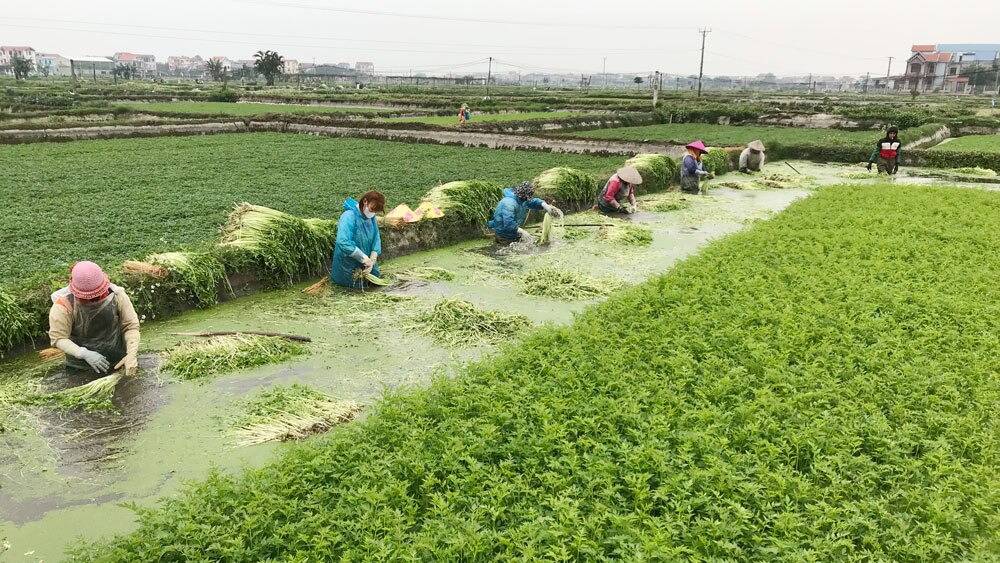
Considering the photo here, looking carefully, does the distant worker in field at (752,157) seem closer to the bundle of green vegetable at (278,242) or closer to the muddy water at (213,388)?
the muddy water at (213,388)

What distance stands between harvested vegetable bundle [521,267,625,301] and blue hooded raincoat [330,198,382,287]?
204 centimetres

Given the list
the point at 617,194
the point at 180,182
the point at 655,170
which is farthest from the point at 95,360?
the point at 655,170

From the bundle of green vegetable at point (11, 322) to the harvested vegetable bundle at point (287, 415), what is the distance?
2.52 metres

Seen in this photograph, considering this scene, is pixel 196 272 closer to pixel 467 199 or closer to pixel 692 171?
pixel 467 199

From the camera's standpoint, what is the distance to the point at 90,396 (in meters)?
5.04

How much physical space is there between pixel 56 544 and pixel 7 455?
1.21 m

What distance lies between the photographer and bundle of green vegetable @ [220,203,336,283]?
777 cm

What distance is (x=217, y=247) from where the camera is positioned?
760 cm

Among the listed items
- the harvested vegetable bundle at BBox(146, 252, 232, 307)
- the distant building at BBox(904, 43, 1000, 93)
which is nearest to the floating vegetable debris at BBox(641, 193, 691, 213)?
the harvested vegetable bundle at BBox(146, 252, 232, 307)

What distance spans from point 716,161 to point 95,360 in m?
17.0

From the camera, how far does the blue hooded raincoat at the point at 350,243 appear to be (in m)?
7.73

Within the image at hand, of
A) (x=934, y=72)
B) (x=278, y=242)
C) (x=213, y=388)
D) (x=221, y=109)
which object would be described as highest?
(x=934, y=72)

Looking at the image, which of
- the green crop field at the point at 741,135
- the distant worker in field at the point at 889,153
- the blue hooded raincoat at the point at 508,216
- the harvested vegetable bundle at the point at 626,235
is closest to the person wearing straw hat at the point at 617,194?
the harvested vegetable bundle at the point at 626,235

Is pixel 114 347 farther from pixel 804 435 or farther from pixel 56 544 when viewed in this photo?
pixel 804 435
